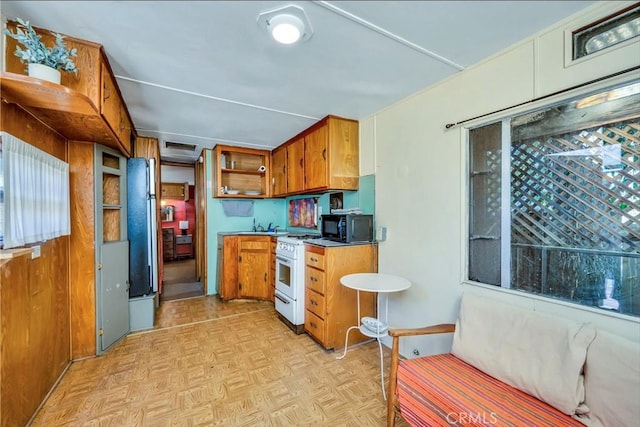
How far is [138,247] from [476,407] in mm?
3339

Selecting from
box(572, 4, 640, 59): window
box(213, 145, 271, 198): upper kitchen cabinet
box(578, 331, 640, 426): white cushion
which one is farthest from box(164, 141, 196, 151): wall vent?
box(578, 331, 640, 426): white cushion

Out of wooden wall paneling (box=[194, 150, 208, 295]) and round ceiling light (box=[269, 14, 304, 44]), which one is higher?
round ceiling light (box=[269, 14, 304, 44])

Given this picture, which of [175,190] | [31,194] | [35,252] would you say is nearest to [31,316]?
[35,252]

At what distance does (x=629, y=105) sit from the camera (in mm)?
1292

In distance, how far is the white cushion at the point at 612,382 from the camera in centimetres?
107

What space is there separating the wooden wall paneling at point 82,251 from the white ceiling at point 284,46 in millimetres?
689

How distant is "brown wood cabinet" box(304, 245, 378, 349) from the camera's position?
254 cm

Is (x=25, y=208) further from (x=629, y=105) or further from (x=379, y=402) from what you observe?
(x=629, y=105)

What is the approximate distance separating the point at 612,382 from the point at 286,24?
2.23m

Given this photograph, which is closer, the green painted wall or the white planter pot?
the white planter pot

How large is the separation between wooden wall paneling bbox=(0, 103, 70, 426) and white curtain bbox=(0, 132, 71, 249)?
108 millimetres

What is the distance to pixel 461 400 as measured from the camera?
1287 mm

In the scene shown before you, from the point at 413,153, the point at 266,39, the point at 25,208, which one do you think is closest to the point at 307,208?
the point at 413,153

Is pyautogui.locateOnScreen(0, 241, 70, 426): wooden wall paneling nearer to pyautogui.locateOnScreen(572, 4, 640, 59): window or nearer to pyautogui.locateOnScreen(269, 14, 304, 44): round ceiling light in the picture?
pyautogui.locateOnScreen(269, 14, 304, 44): round ceiling light
